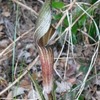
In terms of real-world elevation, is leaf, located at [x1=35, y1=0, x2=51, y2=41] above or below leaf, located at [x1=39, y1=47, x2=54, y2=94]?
above

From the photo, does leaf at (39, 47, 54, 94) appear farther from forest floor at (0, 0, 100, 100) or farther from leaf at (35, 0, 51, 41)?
forest floor at (0, 0, 100, 100)

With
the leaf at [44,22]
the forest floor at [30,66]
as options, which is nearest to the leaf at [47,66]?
the leaf at [44,22]

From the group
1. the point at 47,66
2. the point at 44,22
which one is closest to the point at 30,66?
the point at 47,66

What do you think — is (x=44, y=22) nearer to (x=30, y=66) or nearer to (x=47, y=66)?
(x=47, y=66)

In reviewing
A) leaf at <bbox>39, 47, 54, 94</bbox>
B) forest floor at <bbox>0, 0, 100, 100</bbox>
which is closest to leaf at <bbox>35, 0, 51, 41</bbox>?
leaf at <bbox>39, 47, 54, 94</bbox>

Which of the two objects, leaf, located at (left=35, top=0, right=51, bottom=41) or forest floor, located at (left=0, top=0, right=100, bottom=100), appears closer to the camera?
leaf, located at (left=35, top=0, right=51, bottom=41)

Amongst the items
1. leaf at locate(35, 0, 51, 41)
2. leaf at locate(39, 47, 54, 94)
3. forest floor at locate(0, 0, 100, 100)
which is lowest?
forest floor at locate(0, 0, 100, 100)

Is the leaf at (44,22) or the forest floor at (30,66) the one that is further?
the forest floor at (30,66)

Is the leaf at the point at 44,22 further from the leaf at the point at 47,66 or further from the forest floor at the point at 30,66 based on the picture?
the forest floor at the point at 30,66

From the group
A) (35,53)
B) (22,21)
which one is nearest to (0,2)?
(22,21)

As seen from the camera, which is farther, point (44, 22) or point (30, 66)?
point (30, 66)

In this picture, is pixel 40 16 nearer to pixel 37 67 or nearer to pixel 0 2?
pixel 37 67
